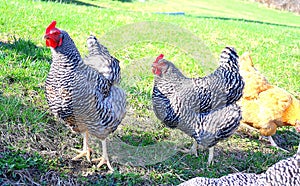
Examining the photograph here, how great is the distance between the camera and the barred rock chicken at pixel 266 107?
448 centimetres

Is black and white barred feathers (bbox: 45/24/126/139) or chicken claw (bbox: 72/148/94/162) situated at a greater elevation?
black and white barred feathers (bbox: 45/24/126/139)

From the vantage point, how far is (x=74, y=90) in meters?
3.14

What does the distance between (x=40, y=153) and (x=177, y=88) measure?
4.73 feet

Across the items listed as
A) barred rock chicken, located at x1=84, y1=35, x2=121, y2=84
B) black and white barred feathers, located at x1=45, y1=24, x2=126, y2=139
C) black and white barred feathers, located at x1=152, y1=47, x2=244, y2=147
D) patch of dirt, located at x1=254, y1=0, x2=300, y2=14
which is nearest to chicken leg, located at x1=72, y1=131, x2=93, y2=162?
black and white barred feathers, located at x1=45, y1=24, x2=126, y2=139

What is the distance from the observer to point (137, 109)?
14.8 ft

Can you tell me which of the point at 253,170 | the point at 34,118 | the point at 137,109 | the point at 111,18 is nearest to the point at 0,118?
the point at 34,118

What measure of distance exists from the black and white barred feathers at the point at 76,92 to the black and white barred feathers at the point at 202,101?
66cm

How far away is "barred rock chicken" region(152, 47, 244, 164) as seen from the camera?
3.73 metres

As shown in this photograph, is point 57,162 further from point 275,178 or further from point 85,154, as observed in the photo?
point 275,178

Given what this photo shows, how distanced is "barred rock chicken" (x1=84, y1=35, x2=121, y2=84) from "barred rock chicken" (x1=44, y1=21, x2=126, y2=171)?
16 cm

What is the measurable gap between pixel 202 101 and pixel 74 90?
51.5 inches

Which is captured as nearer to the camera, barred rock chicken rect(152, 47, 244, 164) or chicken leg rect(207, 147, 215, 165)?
barred rock chicken rect(152, 47, 244, 164)

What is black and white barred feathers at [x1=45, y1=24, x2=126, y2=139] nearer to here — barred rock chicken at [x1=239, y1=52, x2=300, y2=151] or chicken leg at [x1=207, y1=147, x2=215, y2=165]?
chicken leg at [x1=207, y1=147, x2=215, y2=165]

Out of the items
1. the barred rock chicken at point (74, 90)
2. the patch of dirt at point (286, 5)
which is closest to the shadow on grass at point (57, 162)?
the barred rock chicken at point (74, 90)
